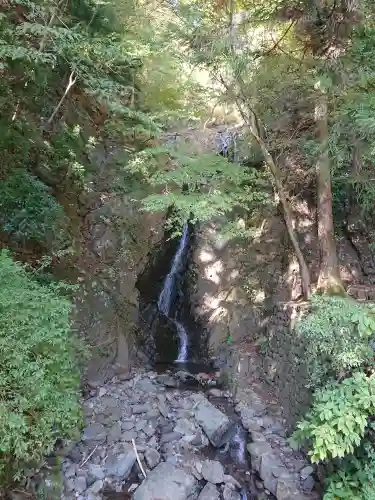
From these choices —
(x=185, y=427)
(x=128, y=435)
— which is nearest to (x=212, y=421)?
(x=185, y=427)

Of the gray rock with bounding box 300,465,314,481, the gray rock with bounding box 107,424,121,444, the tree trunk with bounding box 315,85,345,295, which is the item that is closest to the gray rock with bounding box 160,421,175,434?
the gray rock with bounding box 107,424,121,444

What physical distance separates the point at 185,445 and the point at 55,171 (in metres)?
5.70

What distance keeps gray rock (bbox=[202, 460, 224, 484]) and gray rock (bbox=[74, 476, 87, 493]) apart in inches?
66.9

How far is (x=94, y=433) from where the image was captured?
5.78 m

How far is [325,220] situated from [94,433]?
5.40 metres

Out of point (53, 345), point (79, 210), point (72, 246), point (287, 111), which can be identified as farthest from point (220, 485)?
A: point (287, 111)

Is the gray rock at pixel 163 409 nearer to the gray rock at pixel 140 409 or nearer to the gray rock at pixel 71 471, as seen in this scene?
the gray rock at pixel 140 409

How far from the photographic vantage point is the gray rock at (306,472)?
16.8 ft

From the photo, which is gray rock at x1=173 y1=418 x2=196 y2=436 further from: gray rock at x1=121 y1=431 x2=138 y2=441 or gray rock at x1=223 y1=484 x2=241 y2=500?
gray rock at x1=223 y1=484 x2=241 y2=500

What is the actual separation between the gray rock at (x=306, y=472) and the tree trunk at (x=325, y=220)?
107 inches

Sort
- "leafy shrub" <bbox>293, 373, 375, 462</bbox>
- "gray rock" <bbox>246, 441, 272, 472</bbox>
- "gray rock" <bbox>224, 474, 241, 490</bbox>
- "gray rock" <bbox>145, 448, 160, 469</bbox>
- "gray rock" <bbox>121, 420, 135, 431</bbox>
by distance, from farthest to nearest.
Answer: "gray rock" <bbox>121, 420, 135, 431</bbox> < "gray rock" <bbox>246, 441, 272, 472</bbox> < "gray rock" <bbox>145, 448, 160, 469</bbox> < "gray rock" <bbox>224, 474, 241, 490</bbox> < "leafy shrub" <bbox>293, 373, 375, 462</bbox>

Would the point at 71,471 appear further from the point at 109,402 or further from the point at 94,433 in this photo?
the point at 109,402

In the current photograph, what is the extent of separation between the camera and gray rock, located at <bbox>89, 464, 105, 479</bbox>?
5.09 meters

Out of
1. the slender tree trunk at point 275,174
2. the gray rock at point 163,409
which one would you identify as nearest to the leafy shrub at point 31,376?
the gray rock at point 163,409
